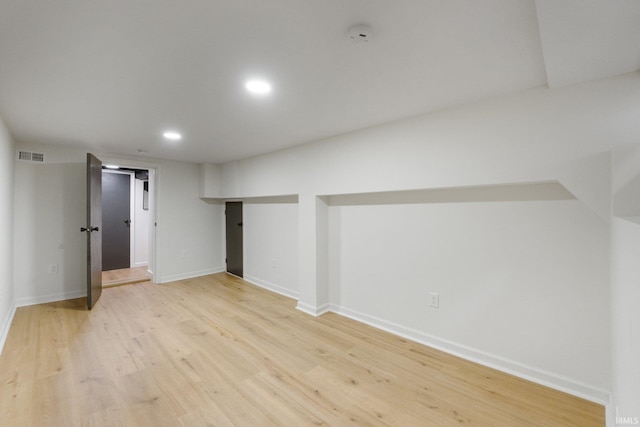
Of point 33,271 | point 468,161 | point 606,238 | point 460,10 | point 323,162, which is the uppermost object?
point 460,10

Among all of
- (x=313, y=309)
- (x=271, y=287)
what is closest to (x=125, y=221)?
(x=271, y=287)

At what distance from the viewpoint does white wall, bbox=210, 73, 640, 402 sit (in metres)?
1.72

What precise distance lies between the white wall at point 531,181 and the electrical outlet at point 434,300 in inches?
3.6

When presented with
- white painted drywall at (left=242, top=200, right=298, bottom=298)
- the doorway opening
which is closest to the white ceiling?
white painted drywall at (left=242, top=200, right=298, bottom=298)

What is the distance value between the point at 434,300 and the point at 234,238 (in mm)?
→ 3902

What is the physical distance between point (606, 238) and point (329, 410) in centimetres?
213

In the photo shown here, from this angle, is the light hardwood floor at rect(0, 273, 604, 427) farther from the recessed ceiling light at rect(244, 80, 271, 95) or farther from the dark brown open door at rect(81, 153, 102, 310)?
the recessed ceiling light at rect(244, 80, 271, 95)

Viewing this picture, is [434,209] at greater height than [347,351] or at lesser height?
greater

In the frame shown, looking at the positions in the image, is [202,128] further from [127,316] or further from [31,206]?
[31,206]

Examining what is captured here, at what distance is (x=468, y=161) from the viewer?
2.21 m

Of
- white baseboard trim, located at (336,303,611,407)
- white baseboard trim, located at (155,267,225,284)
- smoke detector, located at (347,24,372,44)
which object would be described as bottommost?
white baseboard trim, located at (336,303,611,407)

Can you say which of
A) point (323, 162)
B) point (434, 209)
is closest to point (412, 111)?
point (434, 209)

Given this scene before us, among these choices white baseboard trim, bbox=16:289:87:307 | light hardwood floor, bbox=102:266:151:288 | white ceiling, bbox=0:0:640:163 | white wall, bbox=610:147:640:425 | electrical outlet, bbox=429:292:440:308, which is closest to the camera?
white wall, bbox=610:147:640:425

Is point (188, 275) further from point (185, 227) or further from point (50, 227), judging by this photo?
point (50, 227)
